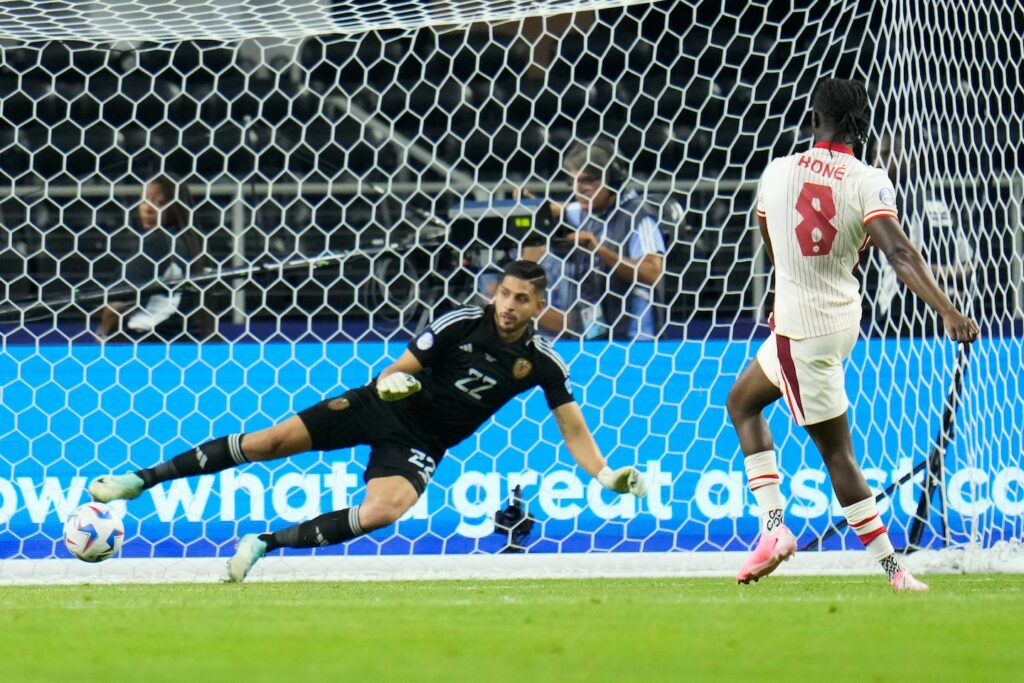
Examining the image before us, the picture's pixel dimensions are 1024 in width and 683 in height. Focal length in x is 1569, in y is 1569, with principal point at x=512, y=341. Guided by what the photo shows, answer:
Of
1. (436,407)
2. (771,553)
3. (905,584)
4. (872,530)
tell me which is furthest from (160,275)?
(905,584)

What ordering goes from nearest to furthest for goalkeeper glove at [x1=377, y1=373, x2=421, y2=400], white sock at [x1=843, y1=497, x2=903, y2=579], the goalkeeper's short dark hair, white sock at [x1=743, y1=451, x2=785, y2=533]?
1. white sock at [x1=843, y1=497, x2=903, y2=579]
2. white sock at [x1=743, y1=451, x2=785, y2=533]
3. goalkeeper glove at [x1=377, y1=373, x2=421, y2=400]
4. the goalkeeper's short dark hair

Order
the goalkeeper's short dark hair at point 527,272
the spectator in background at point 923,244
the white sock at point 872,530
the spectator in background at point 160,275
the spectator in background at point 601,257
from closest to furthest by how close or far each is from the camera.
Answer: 1. the white sock at point 872,530
2. the goalkeeper's short dark hair at point 527,272
3. the spectator in background at point 923,244
4. the spectator in background at point 601,257
5. the spectator in background at point 160,275

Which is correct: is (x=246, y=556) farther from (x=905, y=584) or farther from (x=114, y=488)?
(x=905, y=584)

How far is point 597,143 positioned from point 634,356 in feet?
3.81

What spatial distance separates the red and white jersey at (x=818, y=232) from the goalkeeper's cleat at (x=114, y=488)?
235 centimetres

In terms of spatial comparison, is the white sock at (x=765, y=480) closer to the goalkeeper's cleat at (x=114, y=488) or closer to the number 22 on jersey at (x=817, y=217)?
the number 22 on jersey at (x=817, y=217)

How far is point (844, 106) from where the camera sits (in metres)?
4.82

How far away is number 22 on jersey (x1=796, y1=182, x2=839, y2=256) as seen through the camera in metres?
4.80

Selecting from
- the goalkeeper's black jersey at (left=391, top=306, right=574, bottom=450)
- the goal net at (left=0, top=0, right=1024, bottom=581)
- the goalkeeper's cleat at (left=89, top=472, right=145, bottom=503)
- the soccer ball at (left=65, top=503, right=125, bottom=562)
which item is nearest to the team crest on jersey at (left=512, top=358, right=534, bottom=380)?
the goalkeeper's black jersey at (left=391, top=306, right=574, bottom=450)

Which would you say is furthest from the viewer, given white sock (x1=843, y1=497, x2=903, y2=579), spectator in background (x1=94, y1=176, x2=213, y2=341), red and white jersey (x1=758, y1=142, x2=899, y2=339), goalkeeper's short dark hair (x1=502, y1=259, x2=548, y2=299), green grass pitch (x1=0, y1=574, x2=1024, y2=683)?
spectator in background (x1=94, y1=176, x2=213, y2=341)

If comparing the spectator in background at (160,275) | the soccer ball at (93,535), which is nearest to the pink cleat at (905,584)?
the soccer ball at (93,535)

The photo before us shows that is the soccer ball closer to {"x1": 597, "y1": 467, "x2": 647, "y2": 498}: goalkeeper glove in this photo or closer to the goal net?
the goal net

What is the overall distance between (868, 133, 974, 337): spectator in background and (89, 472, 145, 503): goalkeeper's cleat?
3125mm

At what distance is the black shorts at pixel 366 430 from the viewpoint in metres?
5.98
